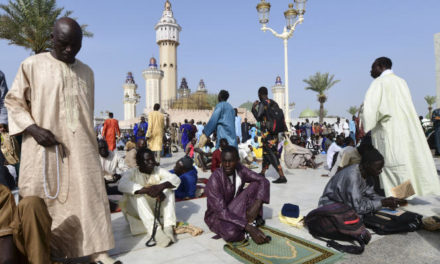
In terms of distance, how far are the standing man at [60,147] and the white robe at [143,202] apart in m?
0.67

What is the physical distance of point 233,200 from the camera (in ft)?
9.75

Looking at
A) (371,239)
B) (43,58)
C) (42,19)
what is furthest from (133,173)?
(42,19)

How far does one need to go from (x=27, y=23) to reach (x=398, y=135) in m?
14.9

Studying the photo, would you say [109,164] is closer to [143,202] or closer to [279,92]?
[143,202]

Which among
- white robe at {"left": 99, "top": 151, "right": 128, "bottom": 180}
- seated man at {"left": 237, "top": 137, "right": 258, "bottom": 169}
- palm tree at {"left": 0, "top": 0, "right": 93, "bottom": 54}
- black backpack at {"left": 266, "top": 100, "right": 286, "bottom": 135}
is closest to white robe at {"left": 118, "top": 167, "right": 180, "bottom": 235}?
white robe at {"left": 99, "top": 151, "right": 128, "bottom": 180}

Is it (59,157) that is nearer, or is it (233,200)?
(59,157)

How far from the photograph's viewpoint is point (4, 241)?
169 cm

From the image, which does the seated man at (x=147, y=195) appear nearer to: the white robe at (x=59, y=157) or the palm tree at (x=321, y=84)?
the white robe at (x=59, y=157)

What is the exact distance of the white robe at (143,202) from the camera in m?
2.91

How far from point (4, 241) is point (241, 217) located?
1784 millimetres

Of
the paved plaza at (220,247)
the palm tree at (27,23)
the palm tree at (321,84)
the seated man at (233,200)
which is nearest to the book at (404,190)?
the paved plaza at (220,247)

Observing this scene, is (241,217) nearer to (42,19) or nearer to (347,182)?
(347,182)

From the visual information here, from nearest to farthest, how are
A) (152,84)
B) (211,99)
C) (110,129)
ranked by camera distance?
1. (110,129)
2. (152,84)
3. (211,99)

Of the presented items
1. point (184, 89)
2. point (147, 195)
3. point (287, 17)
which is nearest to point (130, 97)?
point (184, 89)
